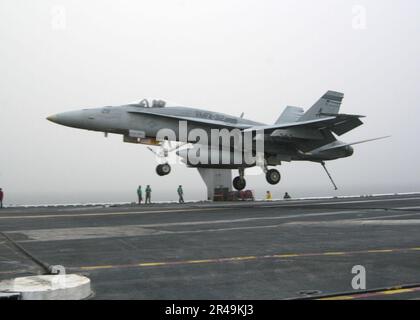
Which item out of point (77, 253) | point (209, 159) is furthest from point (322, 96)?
point (77, 253)

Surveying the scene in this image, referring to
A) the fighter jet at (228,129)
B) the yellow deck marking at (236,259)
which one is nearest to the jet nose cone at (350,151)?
the fighter jet at (228,129)

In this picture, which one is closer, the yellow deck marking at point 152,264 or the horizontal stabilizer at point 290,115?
the yellow deck marking at point 152,264

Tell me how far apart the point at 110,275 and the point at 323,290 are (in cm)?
353

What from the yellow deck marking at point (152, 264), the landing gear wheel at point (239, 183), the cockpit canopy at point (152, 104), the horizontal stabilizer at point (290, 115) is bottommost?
the yellow deck marking at point (152, 264)

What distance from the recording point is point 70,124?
24109 millimetres

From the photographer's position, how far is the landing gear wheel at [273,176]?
29125 millimetres

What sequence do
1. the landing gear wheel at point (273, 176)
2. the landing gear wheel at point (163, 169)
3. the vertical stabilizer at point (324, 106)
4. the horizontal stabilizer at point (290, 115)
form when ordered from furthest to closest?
Answer: the horizontal stabilizer at point (290, 115), the vertical stabilizer at point (324, 106), the landing gear wheel at point (273, 176), the landing gear wheel at point (163, 169)

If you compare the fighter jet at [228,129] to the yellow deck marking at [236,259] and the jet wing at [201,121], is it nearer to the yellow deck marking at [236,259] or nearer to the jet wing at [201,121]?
the jet wing at [201,121]

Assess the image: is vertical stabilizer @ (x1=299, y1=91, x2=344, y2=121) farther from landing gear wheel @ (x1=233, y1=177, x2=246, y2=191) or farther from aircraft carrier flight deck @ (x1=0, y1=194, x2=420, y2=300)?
aircraft carrier flight deck @ (x1=0, y1=194, x2=420, y2=300)

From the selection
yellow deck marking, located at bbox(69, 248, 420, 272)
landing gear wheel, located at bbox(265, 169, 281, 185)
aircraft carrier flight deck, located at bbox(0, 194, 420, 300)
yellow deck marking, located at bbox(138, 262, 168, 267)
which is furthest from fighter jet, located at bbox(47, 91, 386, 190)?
yellow deck marking, located at bbox(138, 262, 168, 267)

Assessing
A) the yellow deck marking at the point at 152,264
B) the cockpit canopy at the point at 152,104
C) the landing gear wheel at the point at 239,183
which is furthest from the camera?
the landing gear wheel at the point at 239,183

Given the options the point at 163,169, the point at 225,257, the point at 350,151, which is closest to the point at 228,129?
the point at 163,169

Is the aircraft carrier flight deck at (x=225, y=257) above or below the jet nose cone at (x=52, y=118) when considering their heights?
below

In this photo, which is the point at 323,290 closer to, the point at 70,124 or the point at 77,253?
the point at 77,253
